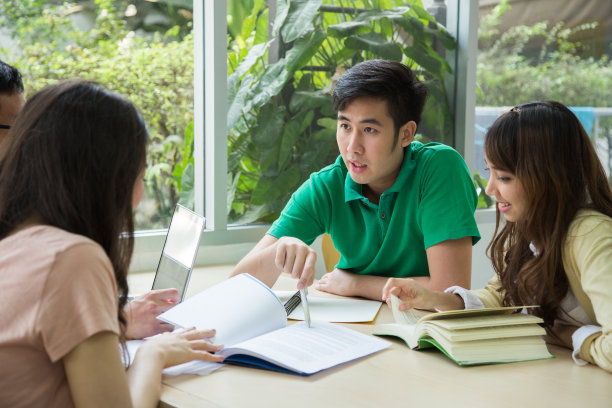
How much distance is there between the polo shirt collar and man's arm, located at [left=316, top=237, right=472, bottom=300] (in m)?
0.21

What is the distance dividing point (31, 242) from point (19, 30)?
1695 millimetres

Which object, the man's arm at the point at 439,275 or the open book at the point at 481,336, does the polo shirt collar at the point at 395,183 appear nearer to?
the man's arm at the point at 439,275

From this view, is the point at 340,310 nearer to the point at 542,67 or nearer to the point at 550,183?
the point at 550,183

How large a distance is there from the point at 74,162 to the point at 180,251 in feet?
2.20

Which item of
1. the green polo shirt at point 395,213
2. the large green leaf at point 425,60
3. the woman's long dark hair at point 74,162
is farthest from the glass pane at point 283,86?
the woman's long dark hair at point 74,162

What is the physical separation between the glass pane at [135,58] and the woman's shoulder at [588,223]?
163cm

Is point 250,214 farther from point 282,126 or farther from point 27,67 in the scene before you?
point 27,67

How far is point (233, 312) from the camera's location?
53.5 inches

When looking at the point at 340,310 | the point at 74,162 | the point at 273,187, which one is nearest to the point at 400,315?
the point at 340,310

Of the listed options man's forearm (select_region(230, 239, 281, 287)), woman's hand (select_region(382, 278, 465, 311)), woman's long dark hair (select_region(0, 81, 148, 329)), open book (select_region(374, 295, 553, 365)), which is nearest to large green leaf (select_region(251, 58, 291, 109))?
man's forearm (select_region(230, 239, 281, 287))

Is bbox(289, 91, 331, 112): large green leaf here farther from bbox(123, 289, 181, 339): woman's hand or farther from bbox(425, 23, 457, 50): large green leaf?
bbox(123, 289, 181, 339): woman's hand

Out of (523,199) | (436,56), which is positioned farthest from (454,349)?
(436,56)

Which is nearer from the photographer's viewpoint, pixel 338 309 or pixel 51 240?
pixel 51 240

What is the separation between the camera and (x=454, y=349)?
1.24 metres
